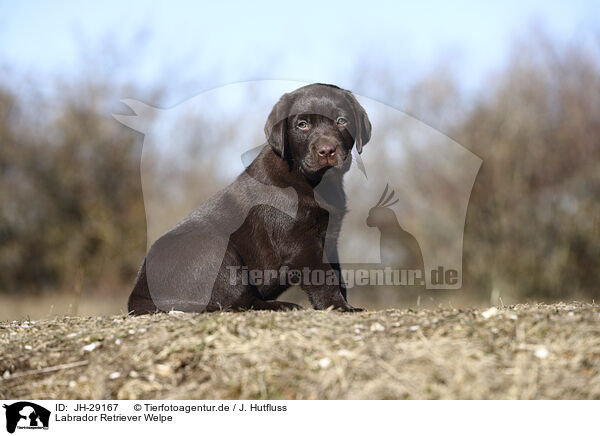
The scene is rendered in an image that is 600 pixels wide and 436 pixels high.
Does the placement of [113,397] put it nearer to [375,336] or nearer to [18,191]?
[375,336]

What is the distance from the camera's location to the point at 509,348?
11.3 feet

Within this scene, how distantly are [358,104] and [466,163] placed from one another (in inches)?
349

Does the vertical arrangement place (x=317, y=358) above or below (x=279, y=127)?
below

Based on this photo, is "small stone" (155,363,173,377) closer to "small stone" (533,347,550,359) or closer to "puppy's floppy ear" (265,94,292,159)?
"small stone" (533,347,550,359)

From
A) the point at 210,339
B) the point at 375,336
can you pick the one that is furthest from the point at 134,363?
the point at 375,336

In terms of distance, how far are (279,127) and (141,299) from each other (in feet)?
6.33

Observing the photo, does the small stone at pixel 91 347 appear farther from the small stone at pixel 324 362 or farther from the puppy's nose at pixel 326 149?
the puppy's nose at pixel 326 149

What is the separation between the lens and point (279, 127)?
5410 mm

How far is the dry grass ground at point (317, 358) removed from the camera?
3127 millimetres

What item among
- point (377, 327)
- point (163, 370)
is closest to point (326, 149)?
point (377, 327)

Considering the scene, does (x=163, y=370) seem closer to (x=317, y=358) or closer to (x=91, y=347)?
(x=91, y=347)

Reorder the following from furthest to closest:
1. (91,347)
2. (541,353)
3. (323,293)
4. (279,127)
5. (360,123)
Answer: (360,123) → (279,127) → (323,293) → (91,347) → (541,353)
